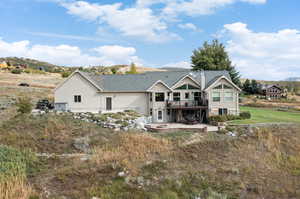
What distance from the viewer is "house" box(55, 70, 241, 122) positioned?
2419 centimetres

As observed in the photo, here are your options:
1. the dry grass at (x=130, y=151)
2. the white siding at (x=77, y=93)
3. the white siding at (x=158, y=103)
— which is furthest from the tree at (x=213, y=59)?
the dry grass at (x=130, y=151)

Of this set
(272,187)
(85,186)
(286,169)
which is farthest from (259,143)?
(85,186)

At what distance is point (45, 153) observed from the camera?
13.0m

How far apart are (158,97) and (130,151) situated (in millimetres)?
12743

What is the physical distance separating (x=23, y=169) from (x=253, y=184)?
11.3m

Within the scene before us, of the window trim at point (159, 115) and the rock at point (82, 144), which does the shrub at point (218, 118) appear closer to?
the window trim at point (159, 115)

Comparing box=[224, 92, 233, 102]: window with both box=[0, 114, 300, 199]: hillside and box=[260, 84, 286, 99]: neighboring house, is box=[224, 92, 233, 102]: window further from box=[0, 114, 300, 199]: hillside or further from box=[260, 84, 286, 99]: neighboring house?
box=[260, 84, 286, 99]: neighboring house

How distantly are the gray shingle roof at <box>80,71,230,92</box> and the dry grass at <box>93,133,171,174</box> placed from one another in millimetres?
10687

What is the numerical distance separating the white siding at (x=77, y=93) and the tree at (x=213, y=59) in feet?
97.4

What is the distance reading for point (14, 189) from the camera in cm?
822

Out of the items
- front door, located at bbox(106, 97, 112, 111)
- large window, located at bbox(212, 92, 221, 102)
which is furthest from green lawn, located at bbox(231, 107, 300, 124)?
front door, located at bbox(106, 97, 112, 111)

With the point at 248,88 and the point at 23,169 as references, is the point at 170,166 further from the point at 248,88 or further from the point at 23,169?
the point at 248,88

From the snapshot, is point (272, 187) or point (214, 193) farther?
point (272, 187)

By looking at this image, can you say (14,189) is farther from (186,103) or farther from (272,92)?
(272,92)
